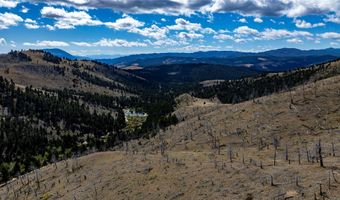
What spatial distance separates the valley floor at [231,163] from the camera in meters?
60.0

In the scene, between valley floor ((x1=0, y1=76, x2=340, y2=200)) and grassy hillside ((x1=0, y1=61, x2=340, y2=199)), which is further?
grassy hillside ((x1=0, y1=61, x2=340, y2=199))

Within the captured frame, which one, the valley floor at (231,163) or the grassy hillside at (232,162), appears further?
the grassy hillside at (232,162)

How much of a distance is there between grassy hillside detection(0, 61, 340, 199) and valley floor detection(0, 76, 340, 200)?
0.18 meters

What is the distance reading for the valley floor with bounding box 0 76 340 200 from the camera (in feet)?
197

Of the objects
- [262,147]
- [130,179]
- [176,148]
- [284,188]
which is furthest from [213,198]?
[176,148]

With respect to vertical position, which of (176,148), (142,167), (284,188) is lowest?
(176,148)

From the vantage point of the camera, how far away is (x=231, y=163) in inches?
3051

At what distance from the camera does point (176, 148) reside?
141m

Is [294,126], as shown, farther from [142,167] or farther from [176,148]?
[142,167]

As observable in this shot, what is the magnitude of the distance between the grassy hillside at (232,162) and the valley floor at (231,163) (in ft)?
0.58

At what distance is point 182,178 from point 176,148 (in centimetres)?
6762

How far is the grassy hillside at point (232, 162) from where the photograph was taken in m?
60.1

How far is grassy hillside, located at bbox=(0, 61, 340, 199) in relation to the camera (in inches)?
2367

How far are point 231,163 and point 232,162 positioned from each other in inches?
59.2
